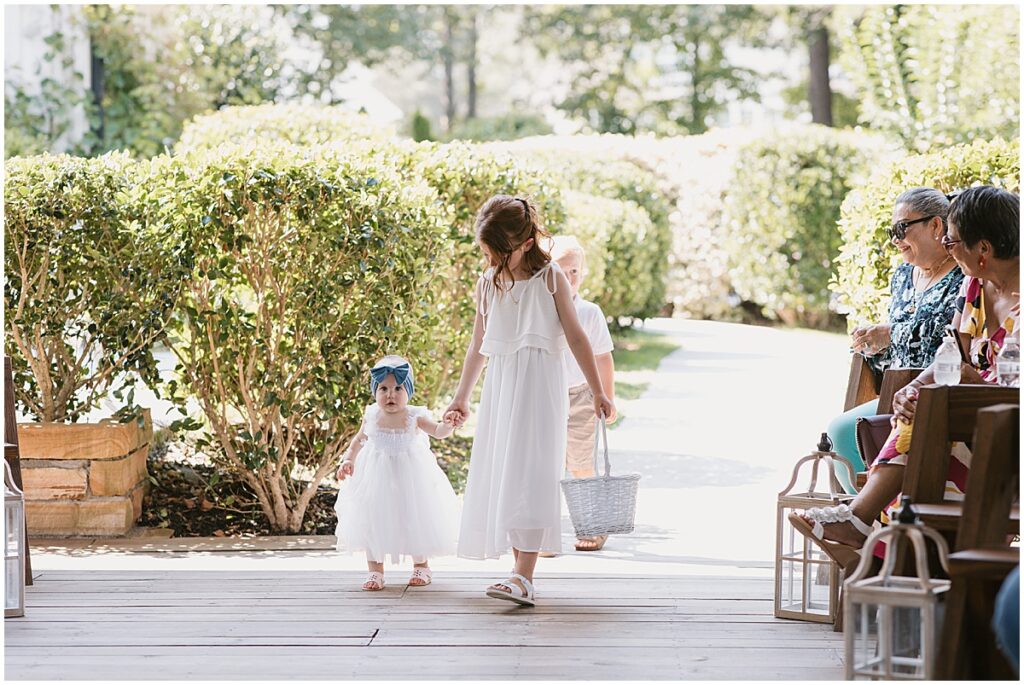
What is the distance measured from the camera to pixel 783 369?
12.0 metres

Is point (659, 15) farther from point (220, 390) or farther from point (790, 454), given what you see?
point (220, 390)

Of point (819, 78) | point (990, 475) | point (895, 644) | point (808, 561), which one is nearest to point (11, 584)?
point (808, 561)

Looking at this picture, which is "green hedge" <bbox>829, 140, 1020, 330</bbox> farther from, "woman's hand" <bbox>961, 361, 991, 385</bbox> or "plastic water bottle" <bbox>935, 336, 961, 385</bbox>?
"plastic water bottle" <bbox>935, 336, 961, 385</bbox>

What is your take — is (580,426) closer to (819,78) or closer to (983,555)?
(983,555)

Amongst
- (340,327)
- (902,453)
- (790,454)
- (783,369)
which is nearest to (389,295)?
(340,327)

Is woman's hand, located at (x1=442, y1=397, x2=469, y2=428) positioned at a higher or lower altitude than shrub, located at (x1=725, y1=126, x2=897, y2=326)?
lower

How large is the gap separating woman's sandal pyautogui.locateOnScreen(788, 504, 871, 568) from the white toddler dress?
1.38 m

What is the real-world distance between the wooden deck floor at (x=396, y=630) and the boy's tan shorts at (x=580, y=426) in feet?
2.56

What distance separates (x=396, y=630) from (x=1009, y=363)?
73.9 inches

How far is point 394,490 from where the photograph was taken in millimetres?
4520

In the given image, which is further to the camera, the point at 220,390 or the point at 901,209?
the point at 220,390

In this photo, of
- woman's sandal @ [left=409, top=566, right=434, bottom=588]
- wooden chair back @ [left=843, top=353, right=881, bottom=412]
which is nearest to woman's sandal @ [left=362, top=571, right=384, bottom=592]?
woman's sandal @ [left=409, top=566, right=434, bottom=588]

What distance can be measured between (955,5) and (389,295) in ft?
39.5

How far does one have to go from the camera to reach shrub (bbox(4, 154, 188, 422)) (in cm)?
521
